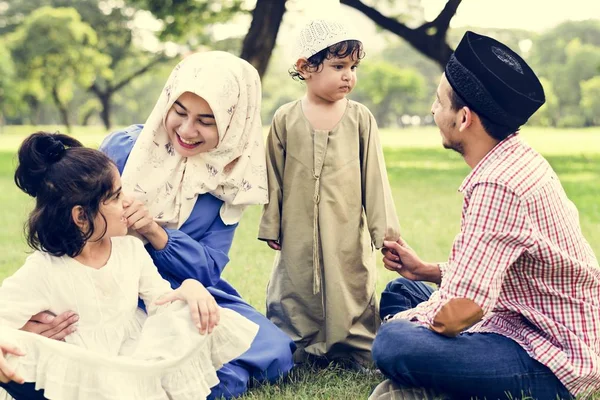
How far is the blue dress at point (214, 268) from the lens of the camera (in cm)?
338

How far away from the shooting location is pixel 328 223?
149 inches

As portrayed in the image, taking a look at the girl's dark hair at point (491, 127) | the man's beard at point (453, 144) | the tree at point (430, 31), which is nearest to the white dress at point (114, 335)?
the man's beard at point (453, 144)

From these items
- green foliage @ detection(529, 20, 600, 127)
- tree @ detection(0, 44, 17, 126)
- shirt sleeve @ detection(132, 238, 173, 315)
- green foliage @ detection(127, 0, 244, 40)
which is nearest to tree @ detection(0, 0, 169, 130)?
tree @ detection(0, 44, 17, 126)

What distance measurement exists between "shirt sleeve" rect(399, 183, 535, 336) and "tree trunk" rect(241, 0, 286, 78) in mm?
12060

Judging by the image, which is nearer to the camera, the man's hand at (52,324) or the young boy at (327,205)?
the man's hand at (52,324)

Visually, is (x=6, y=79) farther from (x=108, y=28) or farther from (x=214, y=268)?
(x=214, y=268)

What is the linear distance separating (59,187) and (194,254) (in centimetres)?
76

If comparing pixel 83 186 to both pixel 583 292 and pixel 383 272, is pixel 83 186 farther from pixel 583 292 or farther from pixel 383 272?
pixel 383 272

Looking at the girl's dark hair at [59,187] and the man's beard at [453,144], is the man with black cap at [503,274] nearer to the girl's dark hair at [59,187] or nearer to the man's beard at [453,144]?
the man's beard at [453,144]

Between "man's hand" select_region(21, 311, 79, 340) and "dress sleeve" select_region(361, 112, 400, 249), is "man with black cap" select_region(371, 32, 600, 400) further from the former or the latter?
"man's hand" select_region(21, 311, 79, 340)

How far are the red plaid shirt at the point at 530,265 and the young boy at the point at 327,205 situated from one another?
93 cm

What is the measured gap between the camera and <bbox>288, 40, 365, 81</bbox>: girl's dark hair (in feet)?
12.1

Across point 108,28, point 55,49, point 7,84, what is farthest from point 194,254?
point 7,84

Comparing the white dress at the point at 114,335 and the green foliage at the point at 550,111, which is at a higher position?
the white dress at the point at 114,335
